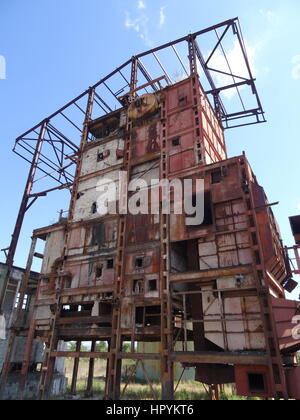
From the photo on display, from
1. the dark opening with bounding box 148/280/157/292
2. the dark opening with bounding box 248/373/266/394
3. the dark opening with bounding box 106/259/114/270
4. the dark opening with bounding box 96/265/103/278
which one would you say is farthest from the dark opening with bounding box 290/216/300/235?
the dark opening with bounding box 96/265/103/278

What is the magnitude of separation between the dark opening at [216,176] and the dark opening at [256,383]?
8.05 metres

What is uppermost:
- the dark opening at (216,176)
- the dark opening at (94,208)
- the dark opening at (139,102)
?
the dark opening at (139,102)

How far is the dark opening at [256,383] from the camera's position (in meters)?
9.80

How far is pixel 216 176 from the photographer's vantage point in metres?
13.9

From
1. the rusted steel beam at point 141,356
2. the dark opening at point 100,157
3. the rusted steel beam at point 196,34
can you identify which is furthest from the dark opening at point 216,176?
the rusted steel beam at point 196,34

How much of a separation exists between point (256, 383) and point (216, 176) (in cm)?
866

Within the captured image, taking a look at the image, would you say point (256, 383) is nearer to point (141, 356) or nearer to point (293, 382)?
point (293, 382)

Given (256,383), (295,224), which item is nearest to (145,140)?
(295,224)

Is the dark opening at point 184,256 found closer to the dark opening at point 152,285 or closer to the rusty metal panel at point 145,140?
the dark opening at point 152,285

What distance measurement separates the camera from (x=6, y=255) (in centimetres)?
2247

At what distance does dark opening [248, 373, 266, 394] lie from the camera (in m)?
9.80
